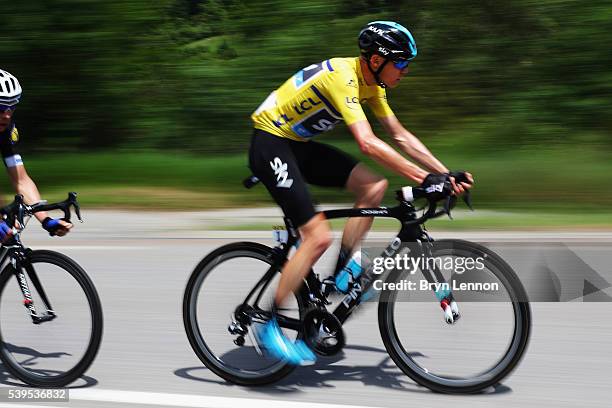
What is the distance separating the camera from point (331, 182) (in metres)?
4.79

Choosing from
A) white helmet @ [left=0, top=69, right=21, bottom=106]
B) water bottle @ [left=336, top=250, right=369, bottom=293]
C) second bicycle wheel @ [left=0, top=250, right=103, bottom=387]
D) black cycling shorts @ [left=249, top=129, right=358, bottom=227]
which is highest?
white helmet @ [left=0, top=69, right=21, bottom=106]

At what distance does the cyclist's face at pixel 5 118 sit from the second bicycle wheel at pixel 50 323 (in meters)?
0.67

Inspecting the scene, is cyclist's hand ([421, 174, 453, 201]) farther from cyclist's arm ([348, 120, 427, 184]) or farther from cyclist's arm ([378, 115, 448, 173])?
cyclist's arm ([378, 115, 448, 173])

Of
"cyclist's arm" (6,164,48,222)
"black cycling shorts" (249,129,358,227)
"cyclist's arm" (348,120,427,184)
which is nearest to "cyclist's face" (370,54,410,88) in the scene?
"cyclist's arm" (348,120,427,184)

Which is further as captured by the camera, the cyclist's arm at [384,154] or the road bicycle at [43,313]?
the road bicycle at [43,313]

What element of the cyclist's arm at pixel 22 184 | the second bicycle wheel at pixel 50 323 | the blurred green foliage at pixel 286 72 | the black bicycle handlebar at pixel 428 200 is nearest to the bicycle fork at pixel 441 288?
the black bicycle handlebar at pixel 428 200

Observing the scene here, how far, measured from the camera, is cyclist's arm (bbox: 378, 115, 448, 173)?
4.62 m

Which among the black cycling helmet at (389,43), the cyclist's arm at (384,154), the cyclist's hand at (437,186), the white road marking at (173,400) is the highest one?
the black cycling helmet at (389,43)

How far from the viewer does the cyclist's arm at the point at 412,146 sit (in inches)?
182

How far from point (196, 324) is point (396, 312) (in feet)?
3.79

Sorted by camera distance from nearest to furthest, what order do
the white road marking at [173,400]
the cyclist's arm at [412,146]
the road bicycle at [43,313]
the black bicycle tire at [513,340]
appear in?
1. the black bicycle tire at [513,340]
2. the white road marking at [173,400]
3. the road bicycle at [43,313]
4. the cyclist's arm at [412,146]

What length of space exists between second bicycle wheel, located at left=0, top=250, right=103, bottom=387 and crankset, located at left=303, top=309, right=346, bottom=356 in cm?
109

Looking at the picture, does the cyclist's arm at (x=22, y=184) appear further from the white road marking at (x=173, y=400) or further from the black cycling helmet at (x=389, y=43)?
the black cycling helmet at (x=389, y=43)

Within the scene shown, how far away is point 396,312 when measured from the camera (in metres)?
4.46
